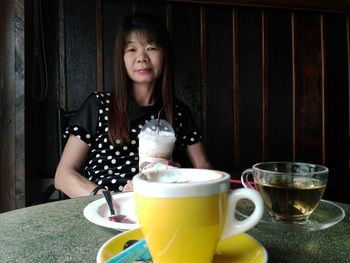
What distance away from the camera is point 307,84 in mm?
2428

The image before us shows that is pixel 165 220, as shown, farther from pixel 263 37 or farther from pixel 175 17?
pixel 263 37

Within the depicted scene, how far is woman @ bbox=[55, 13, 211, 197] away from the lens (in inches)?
51.9

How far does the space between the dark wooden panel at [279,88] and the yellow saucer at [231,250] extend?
2049 millimetres

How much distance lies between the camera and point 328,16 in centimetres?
246

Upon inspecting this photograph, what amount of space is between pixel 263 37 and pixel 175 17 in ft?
2.11

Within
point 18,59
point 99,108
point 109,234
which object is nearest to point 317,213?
point 109,234

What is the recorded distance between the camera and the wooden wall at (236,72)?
201 cm

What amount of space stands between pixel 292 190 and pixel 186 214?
0.87 ft

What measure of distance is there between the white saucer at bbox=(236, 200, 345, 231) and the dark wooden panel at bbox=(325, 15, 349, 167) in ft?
6.82

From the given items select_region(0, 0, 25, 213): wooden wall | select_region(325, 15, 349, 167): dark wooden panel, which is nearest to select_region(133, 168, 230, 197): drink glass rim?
select_region(0, 0, 25, 213): wooden wall

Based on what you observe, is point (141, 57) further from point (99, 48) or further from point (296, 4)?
point (296, 4)

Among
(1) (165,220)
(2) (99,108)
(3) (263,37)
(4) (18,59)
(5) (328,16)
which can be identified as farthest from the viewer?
(5) (328,16)

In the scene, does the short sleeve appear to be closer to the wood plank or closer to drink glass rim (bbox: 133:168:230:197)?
the wood plank

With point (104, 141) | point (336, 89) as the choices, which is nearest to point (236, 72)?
point (336, 89)
